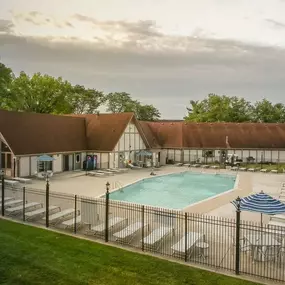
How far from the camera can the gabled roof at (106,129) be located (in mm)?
35094

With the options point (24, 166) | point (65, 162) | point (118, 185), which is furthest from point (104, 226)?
point (65, 162)

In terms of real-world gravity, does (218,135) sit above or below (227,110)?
below

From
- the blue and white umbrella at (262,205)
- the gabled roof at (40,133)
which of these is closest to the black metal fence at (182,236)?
the blue and white umbrella at (262,205)

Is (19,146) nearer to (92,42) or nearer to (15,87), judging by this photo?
(92,42)

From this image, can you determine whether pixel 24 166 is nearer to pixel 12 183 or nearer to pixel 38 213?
pixel 12 183

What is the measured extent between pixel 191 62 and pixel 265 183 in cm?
1870

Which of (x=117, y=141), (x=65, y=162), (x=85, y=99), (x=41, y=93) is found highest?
(x=85, y=99)

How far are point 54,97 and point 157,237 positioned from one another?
40.6 m

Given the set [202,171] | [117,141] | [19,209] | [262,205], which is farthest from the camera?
[202,171]

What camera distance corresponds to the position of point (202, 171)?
3566cm

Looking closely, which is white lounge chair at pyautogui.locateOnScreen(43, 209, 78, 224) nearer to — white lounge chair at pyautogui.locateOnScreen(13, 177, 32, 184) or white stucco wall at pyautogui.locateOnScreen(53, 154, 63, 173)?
white lounge chair at pyautogui.locateOnScreen(13, 177, 32, 184)

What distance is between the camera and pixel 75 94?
5900cm

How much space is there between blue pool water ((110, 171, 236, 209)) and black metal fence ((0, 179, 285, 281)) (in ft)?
20.3

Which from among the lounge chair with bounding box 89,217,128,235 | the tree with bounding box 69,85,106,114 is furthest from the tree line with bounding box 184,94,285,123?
the lounge chair with bounding box 89,217,128,235
